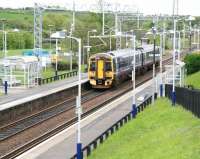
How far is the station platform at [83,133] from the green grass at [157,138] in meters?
1.57

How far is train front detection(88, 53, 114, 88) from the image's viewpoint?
181ft

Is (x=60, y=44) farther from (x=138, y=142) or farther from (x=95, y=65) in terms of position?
(x=138, y=142)

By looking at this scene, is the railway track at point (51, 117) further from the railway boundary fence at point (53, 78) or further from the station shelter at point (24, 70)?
the railway boundary fence at point (53, 78)

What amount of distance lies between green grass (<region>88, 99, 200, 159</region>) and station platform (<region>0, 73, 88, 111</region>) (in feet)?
36.8

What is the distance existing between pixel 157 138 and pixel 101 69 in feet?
98.9

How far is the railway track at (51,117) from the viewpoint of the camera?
30.7 meters

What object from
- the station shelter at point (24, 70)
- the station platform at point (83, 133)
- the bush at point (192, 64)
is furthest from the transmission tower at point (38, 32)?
the bush at point (192, 64)

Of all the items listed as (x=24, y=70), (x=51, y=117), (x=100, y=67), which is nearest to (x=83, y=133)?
(x=51, y=117)

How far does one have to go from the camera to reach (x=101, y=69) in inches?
2175

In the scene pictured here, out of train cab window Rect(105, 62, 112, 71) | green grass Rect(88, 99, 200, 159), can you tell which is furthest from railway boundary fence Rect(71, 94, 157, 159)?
train cab window Rect(105, 62, 112, 71)

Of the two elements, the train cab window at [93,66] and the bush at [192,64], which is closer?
the train cab window at [93,66]

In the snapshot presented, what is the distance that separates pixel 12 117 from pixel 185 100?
39.0 feet

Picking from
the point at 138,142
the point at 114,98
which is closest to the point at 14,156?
the point at 138,142

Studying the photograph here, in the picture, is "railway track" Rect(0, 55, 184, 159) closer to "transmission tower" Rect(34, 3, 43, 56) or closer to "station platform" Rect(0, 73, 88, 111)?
"station platform" Rect(0, 73, 88, 111)
